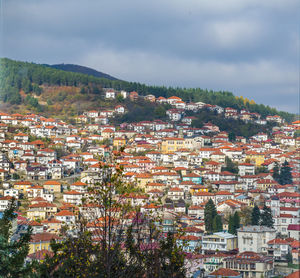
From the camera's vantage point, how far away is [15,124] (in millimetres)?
23219

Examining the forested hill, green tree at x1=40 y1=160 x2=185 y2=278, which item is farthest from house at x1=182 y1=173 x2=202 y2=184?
green tree at x1=40 y1=160 x2=185 y2=278

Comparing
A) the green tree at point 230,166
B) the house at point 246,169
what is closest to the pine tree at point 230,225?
the house at point 246,169

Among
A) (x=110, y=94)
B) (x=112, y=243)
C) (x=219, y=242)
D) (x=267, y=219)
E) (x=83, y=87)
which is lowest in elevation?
(x=219, y=242)

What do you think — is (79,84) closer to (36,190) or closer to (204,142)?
(204,142)

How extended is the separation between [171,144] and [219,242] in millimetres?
10457

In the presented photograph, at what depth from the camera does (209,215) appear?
1435 centimetres

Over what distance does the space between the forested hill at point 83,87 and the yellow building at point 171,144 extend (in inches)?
278

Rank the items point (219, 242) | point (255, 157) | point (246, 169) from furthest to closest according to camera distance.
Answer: point (255, 157) → point (246, 169) → point (219, 242)

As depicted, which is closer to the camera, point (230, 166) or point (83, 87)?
point (230, 166)

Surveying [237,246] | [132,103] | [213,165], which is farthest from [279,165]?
[132,103]

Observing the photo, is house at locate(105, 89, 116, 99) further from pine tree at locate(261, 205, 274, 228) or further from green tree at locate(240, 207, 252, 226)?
pine tree at locate(261, 205, 274, 228)

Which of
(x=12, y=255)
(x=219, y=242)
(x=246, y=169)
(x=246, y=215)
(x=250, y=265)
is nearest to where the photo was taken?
(x=12, y=255)

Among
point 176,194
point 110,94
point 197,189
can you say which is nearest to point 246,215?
point 176,194

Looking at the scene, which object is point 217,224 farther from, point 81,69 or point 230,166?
point 81,69
